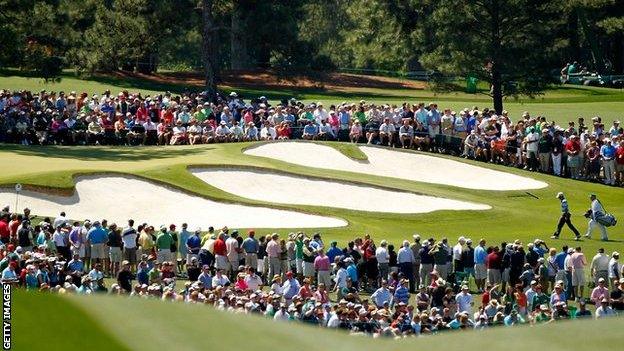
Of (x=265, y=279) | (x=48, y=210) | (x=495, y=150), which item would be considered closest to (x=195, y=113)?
(x=495, y=150)

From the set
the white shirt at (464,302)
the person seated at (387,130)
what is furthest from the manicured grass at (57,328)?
the person seated at (387,130)

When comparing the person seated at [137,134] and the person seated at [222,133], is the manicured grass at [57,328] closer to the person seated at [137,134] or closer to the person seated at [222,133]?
the person seated at [137,134]

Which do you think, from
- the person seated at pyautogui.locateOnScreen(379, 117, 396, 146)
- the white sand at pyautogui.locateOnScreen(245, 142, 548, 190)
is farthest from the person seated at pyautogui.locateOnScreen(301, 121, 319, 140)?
the person seated at pyautogui.locateOnScreen(379, 117, 396, 146)

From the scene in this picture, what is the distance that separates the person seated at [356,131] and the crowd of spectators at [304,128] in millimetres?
37

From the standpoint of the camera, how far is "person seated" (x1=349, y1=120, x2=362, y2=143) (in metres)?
48.4

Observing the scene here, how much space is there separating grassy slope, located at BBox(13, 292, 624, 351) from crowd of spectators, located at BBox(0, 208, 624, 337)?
793 inches

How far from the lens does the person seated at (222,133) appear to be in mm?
48562

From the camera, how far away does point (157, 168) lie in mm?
40562

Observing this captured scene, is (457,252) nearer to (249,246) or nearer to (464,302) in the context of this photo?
(464,302)

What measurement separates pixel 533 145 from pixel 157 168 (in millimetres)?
13987

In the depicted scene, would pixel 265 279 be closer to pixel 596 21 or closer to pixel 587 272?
pixel 587 272

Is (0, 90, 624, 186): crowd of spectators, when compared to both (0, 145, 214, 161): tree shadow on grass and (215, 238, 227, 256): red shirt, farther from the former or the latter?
(215, 238, 227, 256): red shirt

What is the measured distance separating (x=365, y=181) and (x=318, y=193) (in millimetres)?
2116

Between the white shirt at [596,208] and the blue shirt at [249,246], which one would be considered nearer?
the blue shirt at [249,246]
